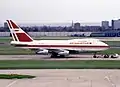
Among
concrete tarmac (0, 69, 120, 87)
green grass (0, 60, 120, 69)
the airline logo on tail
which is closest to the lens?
concrete tarmac (0, 69, 120, 87)

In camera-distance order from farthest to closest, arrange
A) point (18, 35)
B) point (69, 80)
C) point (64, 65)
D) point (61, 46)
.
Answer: point (18, 35)
point (61, 46)
point (64, 65)
point (69, 80)

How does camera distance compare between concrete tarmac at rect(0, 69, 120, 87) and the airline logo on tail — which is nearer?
concrete tarmac at rect(0, 69, 120, 87)

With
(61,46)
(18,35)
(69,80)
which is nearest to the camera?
(69,80)

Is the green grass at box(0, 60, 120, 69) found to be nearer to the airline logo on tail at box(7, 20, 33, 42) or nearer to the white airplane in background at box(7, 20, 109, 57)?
Result: the white airplane in background at box(7, 20, 109, 57)

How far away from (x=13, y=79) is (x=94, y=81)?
7.74 meters

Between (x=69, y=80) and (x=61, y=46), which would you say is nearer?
(x=69, y=80)

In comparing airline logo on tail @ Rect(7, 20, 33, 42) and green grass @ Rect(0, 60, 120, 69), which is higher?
airline logo on tail @ Rect(7, 20, 33, 42)

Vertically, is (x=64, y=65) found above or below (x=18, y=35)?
below

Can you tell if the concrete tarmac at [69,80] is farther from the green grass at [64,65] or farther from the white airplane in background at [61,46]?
the white airplane in background at [61,46]

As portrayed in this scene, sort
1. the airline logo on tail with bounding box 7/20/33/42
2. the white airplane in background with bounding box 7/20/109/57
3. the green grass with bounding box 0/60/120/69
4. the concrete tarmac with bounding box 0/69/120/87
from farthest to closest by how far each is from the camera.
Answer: the airline logo on tail with bounding box 7/20/33/42 < the white airplane in background with bounding box 7/20/109/57 < the green grass with bounding box 0/60/120/69 < the concrete tarmac with bounding box 0/69/120/87

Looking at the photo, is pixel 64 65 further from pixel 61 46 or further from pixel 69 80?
pixel 61 46

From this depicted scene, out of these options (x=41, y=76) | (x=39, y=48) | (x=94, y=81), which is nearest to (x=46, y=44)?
(x=39, y=48)

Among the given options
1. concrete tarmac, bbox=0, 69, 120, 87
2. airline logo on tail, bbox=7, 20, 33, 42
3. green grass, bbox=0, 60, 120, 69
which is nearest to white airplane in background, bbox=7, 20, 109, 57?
airline logo on tail, bbox=7, 20, 33, 42

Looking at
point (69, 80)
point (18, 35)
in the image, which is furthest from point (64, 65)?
point (18, 35)
